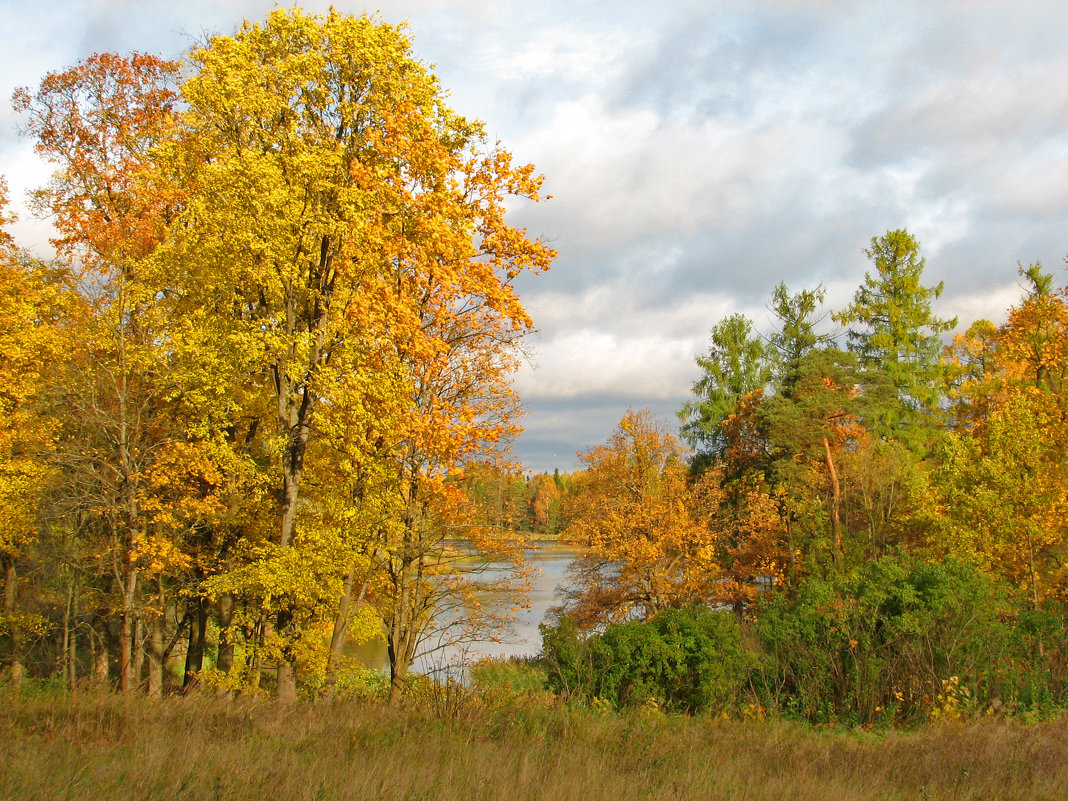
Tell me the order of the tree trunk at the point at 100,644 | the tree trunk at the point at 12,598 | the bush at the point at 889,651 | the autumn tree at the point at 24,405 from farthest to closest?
the tree trunk at the point at 100,644
the tree trunk at the point at 12,598
the autumn tree at the point at 24,405
the bush at the point at 889,651

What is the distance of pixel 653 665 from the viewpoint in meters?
11.1

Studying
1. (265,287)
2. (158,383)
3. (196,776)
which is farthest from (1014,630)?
(158,383)

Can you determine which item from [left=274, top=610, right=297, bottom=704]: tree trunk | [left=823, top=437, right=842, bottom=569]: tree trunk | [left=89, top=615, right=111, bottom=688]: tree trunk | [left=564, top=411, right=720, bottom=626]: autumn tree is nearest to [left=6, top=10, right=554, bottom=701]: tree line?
[left=274, top=610, right=297, bottom=704]: tree trunk

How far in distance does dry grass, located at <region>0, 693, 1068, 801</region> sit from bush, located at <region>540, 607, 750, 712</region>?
2290 millimetres

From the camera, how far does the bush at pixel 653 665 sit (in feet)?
35.8

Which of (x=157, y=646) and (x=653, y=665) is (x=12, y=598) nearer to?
(x=157, y=646)

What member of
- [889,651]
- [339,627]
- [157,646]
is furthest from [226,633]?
[889,651]

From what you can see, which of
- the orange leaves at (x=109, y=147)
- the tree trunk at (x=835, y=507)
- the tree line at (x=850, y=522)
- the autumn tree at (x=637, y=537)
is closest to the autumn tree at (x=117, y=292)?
the orange leaves at (x=109, y=147)

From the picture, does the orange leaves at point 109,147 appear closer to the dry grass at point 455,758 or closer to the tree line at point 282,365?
the tree line at point 282,365

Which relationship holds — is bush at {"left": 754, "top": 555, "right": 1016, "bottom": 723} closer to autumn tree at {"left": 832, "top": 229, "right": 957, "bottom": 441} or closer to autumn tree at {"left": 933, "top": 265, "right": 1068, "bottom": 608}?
autumn tree at {"left": 933, "top": 265, "right": 1068, "bottom": 608}

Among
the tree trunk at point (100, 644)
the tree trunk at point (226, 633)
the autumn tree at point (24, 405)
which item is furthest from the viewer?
the tree trunk at point (100, 644)

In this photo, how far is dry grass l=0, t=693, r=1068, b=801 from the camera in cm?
475

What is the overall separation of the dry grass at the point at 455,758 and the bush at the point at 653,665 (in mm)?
2290

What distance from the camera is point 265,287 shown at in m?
14.0
